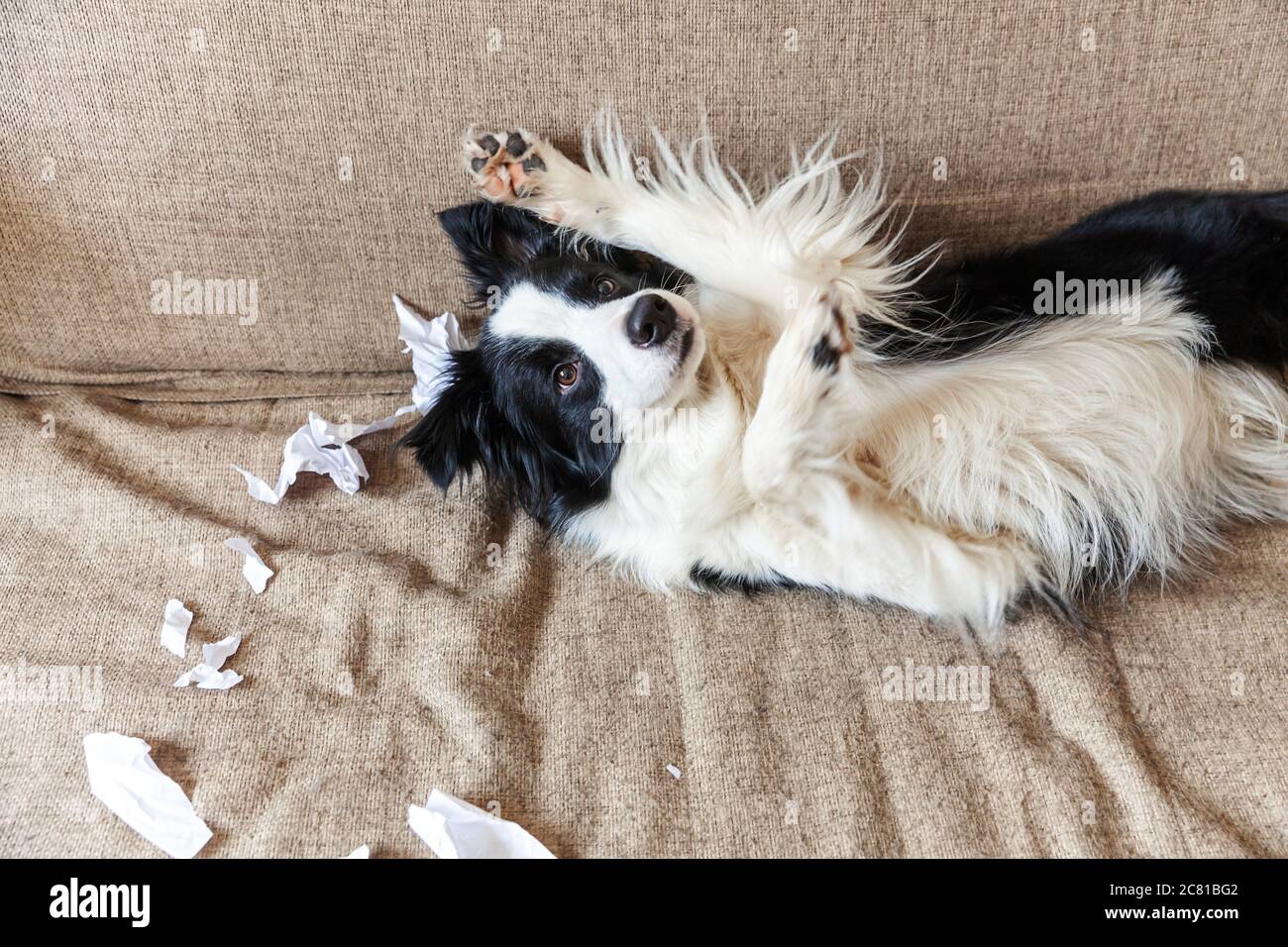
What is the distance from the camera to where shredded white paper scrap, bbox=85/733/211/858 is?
5.09 feet

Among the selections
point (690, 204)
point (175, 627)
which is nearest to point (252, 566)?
point (175, 627)

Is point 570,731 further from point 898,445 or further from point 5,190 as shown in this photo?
point 5,190

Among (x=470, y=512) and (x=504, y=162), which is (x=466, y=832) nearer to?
(x=470, y=512)

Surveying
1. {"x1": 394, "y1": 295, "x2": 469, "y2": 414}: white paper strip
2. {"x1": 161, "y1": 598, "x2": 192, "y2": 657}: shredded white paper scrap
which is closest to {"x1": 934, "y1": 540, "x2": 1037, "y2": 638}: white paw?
{"x1": 394, "y1": 295, "x2": 469, "y2": 414}: white paper strip

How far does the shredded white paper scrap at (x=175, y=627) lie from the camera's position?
6.08 ft

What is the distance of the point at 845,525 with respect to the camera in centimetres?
177

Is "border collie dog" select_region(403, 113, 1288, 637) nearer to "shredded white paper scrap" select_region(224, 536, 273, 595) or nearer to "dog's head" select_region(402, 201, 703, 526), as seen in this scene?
"dog's head" select_region(402, 201, 703, 526)

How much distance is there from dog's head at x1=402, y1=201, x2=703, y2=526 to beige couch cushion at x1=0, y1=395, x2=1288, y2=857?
193mm

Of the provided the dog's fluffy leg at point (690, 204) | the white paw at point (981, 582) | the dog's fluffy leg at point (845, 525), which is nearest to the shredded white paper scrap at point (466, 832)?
the dog's fluffy leg at point (845, 525)

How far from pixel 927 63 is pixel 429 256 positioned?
1171mm

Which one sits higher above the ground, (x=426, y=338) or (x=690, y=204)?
(x=690, y=204)

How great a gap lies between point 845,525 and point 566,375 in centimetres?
62

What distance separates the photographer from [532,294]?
6.37ft

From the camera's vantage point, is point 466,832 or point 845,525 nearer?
point 466,832
